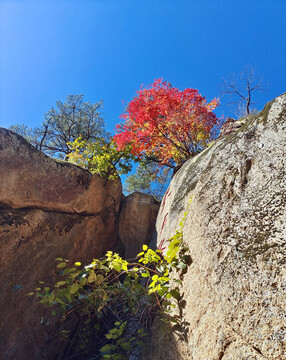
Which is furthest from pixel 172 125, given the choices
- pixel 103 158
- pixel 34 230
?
pixel 34 230

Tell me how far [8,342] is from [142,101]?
9.64 meters

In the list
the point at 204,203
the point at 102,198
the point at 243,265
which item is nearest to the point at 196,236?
the point at 204,203

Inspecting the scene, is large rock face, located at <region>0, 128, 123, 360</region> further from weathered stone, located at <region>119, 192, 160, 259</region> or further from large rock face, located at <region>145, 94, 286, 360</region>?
large rock face, located at <region>145, 94, 286, 360</region>

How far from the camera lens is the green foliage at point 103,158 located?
649cm

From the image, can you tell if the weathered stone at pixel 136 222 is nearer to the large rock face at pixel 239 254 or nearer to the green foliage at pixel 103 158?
the green foliage at pixel 103 158

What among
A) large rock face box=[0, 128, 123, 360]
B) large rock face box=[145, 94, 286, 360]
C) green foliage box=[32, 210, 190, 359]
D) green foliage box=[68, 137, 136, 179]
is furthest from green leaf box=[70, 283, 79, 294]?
green foliage box=[68, 137, 136, 179]

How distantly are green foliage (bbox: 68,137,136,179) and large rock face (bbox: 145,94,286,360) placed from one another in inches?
162

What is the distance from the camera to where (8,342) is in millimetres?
3604

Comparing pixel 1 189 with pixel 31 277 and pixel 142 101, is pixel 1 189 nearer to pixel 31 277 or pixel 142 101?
pixel 31 277

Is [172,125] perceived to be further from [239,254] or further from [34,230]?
[239,254]

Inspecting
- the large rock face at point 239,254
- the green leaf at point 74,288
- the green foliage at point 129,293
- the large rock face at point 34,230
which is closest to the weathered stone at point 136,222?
the large rock face at point 34,230

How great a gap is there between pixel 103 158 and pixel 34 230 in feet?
8.89

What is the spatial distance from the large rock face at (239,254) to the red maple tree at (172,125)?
6653 mm

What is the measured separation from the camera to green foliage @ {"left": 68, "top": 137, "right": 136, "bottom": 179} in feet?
21.3
